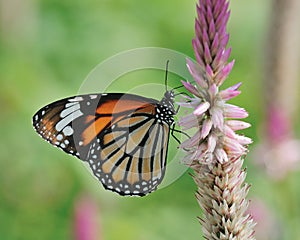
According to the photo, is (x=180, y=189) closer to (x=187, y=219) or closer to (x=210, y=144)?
(x=187, y=219)

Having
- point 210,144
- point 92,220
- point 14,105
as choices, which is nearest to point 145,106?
point 92,220

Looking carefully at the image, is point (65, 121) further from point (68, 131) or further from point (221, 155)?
point (221, 155)

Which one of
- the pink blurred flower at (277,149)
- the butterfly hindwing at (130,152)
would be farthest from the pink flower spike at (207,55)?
the pink blurred flower at (277,149)

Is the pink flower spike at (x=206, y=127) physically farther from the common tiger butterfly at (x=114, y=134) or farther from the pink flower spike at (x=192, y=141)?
the common tiger butterfly at (x=114, y=134)

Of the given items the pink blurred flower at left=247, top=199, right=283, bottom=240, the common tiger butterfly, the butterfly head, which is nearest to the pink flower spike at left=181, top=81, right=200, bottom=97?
the butterfly head

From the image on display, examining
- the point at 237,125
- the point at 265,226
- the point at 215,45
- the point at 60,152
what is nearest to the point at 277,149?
the point at 265,226

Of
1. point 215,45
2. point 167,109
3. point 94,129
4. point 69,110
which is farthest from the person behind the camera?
point 94,129

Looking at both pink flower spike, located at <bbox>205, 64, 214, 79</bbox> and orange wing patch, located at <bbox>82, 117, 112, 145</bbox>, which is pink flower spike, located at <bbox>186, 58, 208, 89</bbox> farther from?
orange wing patch, located at <bbox>82, 117, 112, 145</bbox>
